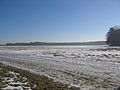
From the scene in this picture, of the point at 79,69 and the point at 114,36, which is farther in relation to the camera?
the point at 114,36

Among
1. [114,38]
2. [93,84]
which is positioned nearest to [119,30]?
[114,38]

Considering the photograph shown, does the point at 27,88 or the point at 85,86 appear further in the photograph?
the point at 85,86

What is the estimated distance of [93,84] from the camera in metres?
9.89

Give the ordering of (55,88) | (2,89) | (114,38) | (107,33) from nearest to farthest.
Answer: (2,89) < (55,88) < (114,38) < (107,33)

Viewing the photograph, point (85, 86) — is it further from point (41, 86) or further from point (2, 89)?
point (2, 89)

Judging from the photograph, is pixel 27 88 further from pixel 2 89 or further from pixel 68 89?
pixel 68 89

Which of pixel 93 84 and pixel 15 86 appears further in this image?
pixel 93 84

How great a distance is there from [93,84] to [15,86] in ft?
11.1

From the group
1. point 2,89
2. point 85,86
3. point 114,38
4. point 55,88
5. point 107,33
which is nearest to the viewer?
point 2,89

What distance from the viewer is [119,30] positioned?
8450 cm

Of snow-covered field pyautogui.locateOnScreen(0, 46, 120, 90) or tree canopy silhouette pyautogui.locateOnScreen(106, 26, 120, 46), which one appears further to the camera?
tree canopy silhouette pyautogui.locateOnScreen(106, 26, 120, 46)

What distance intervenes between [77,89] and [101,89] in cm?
98

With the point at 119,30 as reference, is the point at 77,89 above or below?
below

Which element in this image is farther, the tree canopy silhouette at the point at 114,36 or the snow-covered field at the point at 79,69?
the tree canopy silhouette at the point at 114,36
